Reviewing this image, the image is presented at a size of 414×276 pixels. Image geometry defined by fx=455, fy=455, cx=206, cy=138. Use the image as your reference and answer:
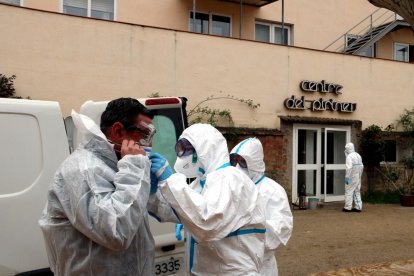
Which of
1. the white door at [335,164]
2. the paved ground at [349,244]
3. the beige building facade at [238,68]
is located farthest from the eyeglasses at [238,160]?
the white door at [335,164]

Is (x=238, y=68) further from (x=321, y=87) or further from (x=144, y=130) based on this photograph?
(x=144, y=130)

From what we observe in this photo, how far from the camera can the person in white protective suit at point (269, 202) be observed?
349 centimetres

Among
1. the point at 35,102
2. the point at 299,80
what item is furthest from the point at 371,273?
the point at 299,80

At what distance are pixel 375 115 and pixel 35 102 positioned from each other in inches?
529

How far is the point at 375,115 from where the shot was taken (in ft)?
49.4

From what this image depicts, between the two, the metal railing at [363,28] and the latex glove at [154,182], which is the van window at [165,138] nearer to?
the latex glove at [154,182]

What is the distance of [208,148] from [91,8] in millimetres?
11548

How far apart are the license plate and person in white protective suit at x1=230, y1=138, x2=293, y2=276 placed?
742 mm

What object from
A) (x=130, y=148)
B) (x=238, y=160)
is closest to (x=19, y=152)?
(x=130, y=148)

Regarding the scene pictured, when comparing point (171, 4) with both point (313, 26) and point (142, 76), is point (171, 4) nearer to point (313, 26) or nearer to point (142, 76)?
point (142, 76)

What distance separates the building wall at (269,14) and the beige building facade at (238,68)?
35 mm

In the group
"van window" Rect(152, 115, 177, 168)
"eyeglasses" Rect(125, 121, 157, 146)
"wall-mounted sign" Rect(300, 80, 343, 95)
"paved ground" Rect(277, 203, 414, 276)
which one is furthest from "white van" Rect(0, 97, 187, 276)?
"wall-mounted sign" Rect(300, 80, 343, 95)

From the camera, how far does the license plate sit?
3.68 m

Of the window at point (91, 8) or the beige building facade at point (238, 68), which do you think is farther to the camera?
the window at point (91, 8)
